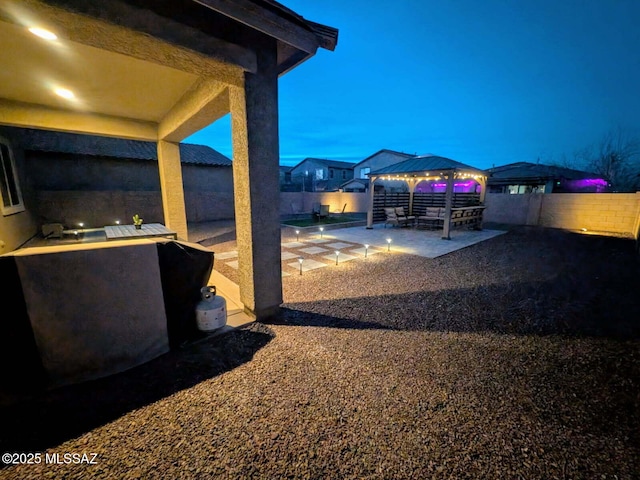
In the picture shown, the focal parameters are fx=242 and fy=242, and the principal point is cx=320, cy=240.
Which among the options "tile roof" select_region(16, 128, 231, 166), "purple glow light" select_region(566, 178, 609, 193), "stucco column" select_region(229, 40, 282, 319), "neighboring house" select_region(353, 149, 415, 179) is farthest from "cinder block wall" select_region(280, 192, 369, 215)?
"purple glow light" select_region(566, 178, 609, 193)

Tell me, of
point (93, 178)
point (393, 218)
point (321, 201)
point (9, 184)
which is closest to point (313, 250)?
point (393, 218)

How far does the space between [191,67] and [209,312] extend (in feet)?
9.18

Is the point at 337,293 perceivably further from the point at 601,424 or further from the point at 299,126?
the point at 299,126

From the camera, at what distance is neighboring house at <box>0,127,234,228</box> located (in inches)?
366

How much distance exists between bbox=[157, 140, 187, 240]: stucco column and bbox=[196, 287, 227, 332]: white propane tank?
487 centimetres

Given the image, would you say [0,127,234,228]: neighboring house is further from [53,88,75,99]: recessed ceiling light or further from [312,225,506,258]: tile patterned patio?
[312,225,506,258]: tile patterned patio

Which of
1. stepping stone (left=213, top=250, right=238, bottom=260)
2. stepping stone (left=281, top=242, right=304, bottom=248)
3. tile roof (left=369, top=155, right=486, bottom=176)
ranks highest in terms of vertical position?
tile roof (left=369, top=155, right=486, bottom=176)

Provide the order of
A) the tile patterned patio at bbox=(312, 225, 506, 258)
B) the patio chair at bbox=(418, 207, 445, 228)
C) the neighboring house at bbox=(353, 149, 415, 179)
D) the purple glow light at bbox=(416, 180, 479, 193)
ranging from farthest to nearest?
the neighboring house at bbox=(353, 149, 415, 179)
the purple glow light at bbox=(416, 180, 479, 193)
the patio chair at bbox=(418, 207, 445, 228)
the tile patterned patio at bbox=(312, 225, 506, 258)

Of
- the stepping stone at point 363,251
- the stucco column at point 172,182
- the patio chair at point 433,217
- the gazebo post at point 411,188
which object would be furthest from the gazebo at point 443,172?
the stucco column at point 172,182

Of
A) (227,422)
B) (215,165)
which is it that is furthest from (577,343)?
(215,165)

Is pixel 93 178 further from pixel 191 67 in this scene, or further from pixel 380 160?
pixel 380 160

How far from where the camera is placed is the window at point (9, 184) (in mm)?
5933

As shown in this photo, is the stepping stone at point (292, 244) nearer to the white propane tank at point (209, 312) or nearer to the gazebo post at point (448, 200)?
the white propane tank at point (209, 312)

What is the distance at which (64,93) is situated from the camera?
14.1ft
